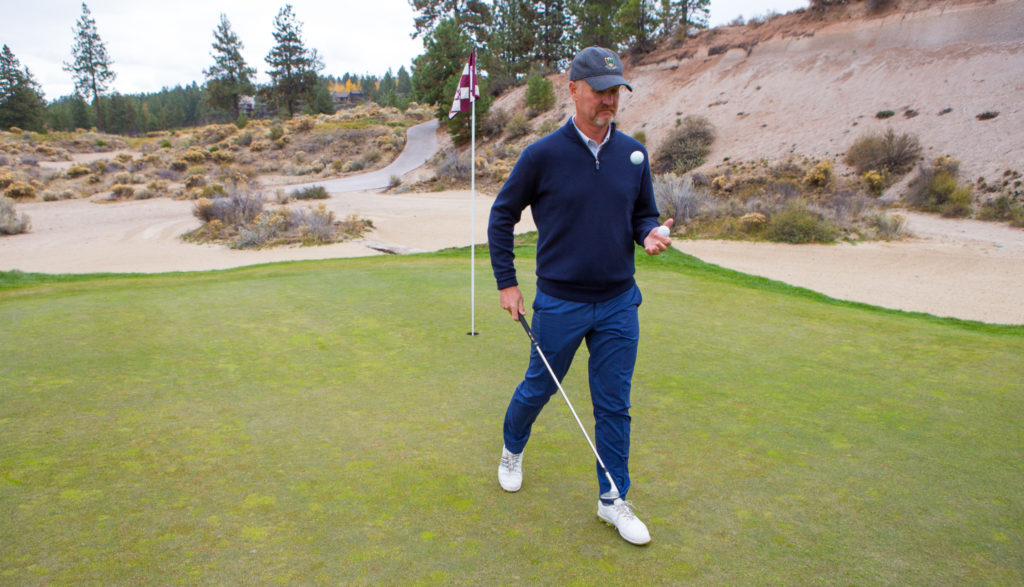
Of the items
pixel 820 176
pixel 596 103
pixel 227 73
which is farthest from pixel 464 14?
pixel 596 103

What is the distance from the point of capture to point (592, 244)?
2611mm

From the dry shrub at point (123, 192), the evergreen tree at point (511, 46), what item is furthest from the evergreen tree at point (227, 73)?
the dry shrub at point (123, 192)

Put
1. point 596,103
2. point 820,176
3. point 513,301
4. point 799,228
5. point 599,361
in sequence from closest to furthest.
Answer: point 596,103 < point 599,361 < point 513,301 < point 799,228 < point 820,176

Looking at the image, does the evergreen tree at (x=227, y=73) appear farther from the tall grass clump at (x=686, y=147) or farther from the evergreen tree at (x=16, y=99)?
the tall grass clump at (x=686, y=147)

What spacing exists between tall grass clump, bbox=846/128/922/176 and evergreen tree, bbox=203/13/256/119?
188 ft

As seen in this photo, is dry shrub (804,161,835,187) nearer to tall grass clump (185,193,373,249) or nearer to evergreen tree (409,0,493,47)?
tall grass clump (185,193,373,249)

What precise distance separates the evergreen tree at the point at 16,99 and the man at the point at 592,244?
221 ft

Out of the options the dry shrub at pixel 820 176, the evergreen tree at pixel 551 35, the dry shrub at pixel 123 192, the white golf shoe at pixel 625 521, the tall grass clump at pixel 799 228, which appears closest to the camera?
the white golf shoe at pixel 625 521

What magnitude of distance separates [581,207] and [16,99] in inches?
2711

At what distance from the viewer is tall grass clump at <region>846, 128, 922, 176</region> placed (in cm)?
2298

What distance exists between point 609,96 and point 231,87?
68.2 meters

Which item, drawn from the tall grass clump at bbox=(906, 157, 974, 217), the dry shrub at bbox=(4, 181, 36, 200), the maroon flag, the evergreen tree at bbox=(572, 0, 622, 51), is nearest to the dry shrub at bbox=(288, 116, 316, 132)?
the evergreen tree at bbox=(572, 0, 622, 51)

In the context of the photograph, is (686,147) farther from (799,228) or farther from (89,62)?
(89,62)

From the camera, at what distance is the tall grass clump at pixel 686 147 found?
2970cm
